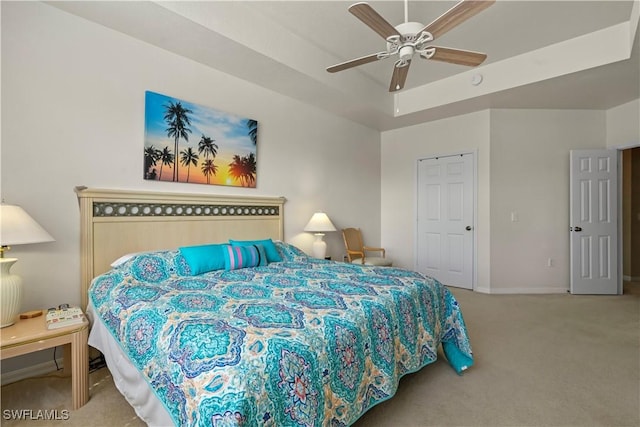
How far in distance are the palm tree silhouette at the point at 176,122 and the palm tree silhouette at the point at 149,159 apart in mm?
169

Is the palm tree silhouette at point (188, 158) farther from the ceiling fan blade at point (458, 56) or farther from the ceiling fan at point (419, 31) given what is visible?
the ceiling fan blade at point (458, 56)

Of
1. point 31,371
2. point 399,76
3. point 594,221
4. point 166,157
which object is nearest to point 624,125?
point 594,221

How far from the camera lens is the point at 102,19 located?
2367 millimetres

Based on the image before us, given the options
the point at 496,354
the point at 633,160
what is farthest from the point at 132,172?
the point at 633,160

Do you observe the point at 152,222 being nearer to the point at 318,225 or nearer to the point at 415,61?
the point at 318,225

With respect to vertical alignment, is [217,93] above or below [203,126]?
above

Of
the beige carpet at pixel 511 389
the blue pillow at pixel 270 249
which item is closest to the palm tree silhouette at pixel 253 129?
the blue pillow at pixel 270 249

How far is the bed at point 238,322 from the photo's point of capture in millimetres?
1088

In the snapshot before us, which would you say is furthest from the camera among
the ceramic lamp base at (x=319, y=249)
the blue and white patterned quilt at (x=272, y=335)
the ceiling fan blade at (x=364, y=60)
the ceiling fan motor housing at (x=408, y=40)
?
the ceramic lamp base at (x=319, y=249)

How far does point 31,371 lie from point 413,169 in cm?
503

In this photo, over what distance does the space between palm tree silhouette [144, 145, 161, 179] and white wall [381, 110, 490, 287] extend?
3829 mm

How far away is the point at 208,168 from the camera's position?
3078 millimetres

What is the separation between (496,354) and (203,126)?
3.27 m

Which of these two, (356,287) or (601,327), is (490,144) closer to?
(601,327)
